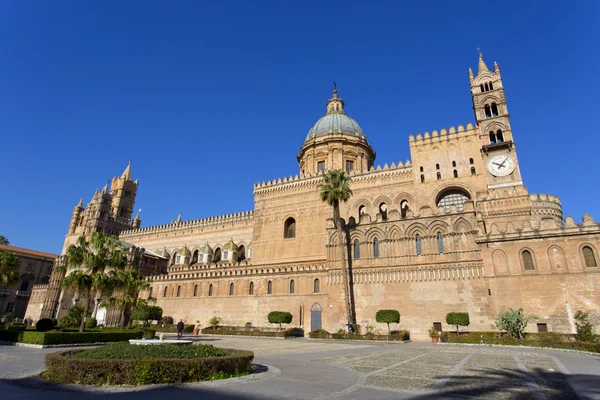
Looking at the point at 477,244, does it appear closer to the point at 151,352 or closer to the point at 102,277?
the point at 151,352

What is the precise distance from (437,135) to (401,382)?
32.7 meters

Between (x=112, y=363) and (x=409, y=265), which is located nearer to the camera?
(x=112, y=363)

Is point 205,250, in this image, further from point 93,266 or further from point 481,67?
point 481,67

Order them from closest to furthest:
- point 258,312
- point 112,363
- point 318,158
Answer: point 112,363 → point 258,312 → point 318,158

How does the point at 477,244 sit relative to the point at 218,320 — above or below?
above

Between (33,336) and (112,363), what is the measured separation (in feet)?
47.2

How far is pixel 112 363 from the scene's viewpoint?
833 cm

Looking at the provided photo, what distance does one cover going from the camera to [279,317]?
32.3 metres

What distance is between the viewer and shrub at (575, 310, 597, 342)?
66.6 feet

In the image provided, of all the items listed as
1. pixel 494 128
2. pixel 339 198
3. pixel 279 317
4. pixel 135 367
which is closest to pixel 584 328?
pixel 339 198

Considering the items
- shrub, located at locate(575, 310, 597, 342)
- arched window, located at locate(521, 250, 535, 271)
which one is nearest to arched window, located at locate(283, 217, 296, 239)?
arched window, located at locate(521, 250, 535, 271)

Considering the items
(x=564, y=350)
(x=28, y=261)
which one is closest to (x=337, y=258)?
(x=564, y=350)

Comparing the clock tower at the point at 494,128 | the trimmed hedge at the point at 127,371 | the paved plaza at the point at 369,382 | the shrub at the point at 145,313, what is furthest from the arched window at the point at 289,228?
the trimmed hedge at the point at 127,371

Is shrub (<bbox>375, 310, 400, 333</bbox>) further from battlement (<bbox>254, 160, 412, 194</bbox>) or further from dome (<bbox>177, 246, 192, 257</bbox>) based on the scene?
dome (<bbox>177, 246, 192, 257</bbox>)
